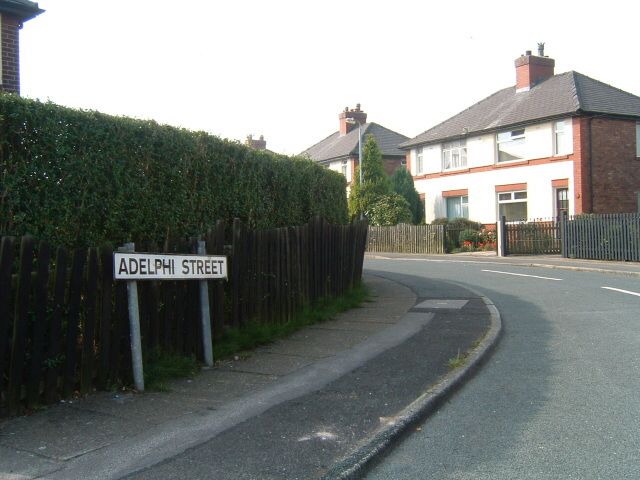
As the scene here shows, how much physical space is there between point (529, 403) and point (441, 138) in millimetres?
32676

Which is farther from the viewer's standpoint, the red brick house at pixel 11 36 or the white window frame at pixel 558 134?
the white window frame at pixel 558 134

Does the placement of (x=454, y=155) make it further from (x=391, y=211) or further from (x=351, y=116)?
(x=351, y=116)

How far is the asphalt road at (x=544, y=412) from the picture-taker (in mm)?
4520

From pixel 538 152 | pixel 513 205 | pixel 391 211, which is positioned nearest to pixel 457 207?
pixel 391 211

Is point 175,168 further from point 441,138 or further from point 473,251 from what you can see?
point 441,138

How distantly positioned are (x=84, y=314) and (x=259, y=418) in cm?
192

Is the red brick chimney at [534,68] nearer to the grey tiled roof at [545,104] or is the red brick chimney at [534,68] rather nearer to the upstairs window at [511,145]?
the grey tiled roof at [545,104]

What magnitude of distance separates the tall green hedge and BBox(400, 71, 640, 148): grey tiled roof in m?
25.2

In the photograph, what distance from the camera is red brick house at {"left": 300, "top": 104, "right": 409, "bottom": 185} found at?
4838 cm

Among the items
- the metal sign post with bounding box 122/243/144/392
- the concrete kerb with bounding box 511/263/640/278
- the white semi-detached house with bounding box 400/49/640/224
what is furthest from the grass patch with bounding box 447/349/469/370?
the white semi-detached house with bounding box 400/49/640/224

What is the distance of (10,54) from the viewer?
38.0ft

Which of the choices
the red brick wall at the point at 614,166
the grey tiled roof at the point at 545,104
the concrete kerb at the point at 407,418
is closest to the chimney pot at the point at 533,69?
the grey tiled roof at the point at 545,104

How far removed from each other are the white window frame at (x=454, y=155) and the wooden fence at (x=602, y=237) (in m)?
11.4

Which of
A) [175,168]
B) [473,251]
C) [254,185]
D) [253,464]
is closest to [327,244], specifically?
[254,185]
